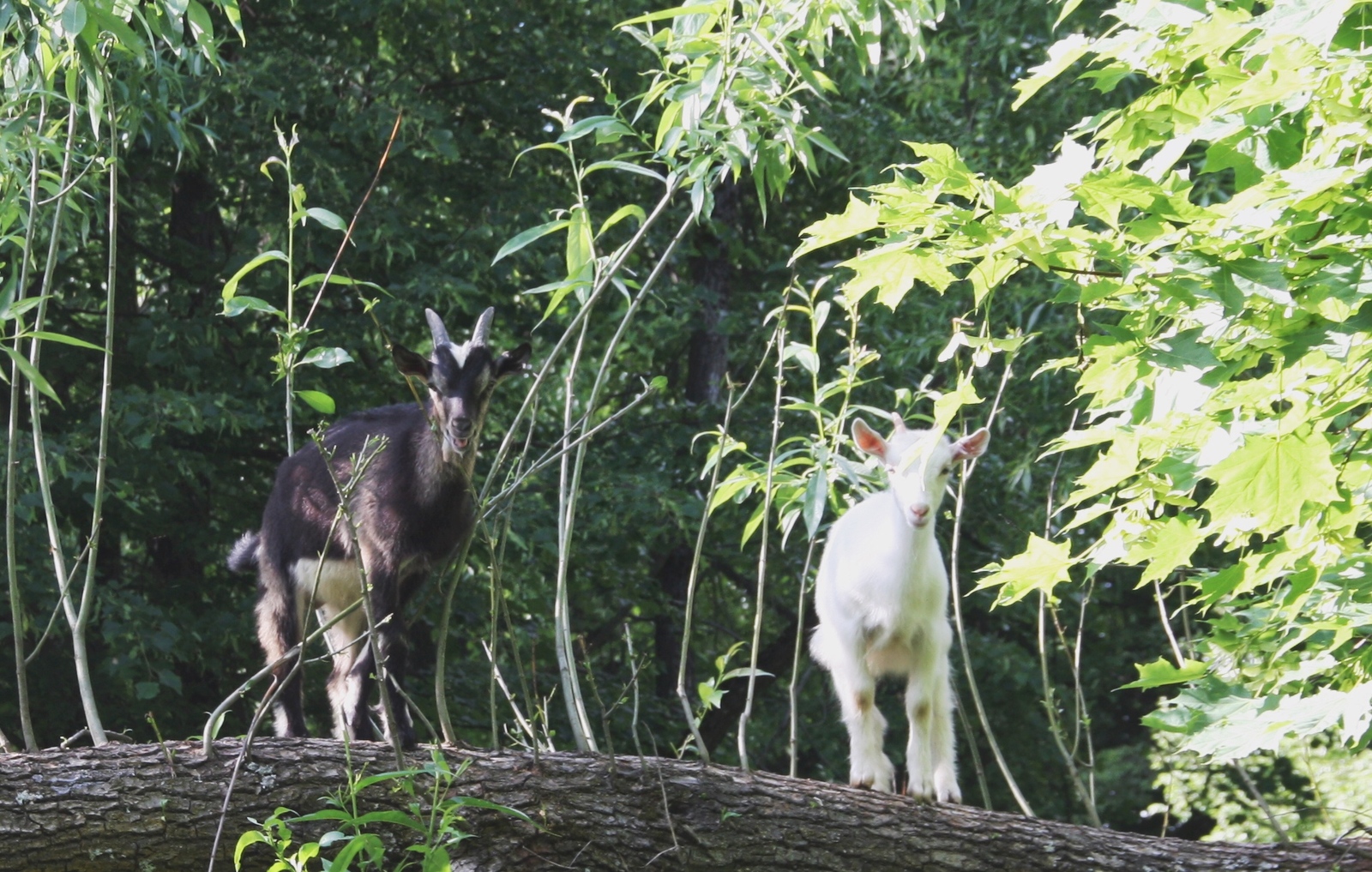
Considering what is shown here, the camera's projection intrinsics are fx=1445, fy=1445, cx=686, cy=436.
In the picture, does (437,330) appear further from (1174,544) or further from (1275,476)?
(1275,476)

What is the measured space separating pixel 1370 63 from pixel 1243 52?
344 millimetres

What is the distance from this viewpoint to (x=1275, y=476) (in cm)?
227

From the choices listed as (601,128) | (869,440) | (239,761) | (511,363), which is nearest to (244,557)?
(511,363)

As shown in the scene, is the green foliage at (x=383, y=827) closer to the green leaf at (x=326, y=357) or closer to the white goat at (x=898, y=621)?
the green leaf at (x=326, y=357)

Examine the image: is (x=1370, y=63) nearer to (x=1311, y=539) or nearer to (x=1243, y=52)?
(x=1243, y=52)

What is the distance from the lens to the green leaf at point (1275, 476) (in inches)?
88.7

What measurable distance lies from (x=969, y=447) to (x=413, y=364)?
1881 mm

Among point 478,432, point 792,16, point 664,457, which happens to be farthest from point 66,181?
point 664,457

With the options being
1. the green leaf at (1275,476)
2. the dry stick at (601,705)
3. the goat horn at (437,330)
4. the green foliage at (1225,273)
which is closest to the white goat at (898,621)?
the dry stick at (601,705)

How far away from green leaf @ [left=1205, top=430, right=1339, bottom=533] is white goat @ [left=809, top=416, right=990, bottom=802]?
6.82 feet

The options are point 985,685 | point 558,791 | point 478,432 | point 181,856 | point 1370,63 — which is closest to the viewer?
point 1370,63

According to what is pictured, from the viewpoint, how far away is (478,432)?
196 inches

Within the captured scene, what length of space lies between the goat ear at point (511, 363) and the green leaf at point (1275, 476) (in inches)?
119

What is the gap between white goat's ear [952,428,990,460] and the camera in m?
4.70
